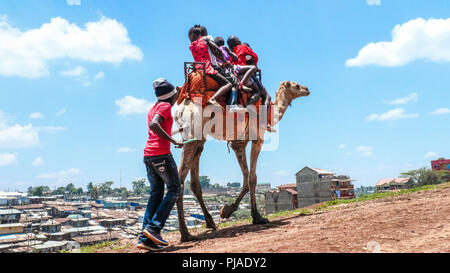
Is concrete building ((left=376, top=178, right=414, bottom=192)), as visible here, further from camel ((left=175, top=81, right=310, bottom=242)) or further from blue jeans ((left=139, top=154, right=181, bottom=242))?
blue jeans ((left=139, top=154, right=181, bottom=242))

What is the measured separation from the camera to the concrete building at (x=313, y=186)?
53.9 metres

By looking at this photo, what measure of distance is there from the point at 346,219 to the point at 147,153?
3.85 metres

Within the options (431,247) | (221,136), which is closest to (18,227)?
(221,136)

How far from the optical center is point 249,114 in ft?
25.4

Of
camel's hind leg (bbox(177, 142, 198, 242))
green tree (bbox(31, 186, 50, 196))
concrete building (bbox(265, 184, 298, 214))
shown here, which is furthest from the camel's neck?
green tree (bbox(31, 186, 50, 196))

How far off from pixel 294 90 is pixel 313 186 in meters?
48.3

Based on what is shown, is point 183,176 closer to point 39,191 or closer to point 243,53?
point 243,53

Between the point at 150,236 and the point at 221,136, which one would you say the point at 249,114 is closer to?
the point at 221,136

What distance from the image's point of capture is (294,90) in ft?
32.0

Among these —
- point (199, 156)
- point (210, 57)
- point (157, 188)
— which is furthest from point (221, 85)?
point (157, 188)

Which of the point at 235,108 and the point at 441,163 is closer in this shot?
the point at 235,108

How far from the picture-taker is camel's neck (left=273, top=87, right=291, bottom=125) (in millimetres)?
9305

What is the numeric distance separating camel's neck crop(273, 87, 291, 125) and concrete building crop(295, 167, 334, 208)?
47536 millimetres

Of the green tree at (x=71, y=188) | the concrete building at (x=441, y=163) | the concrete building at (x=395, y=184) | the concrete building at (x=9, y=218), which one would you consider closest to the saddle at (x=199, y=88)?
the concrete building at (x=9, y=218)
